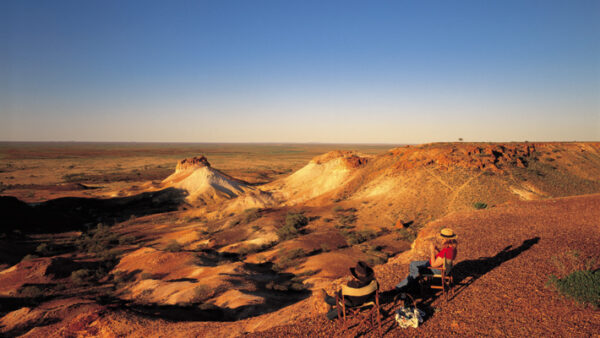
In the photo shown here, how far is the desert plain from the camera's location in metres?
6.41

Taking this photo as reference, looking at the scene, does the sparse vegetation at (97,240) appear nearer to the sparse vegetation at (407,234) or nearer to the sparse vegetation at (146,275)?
the sparse vegetation at (146,275)

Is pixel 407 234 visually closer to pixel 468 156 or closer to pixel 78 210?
pixel 468 156

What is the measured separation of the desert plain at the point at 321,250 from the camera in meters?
6.41

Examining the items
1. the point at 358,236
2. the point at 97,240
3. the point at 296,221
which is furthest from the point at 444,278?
the point at 97,240

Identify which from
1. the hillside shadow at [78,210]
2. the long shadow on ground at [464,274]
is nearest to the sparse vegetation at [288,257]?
the long shadow on ground at [464,274]

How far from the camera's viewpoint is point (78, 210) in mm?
30688

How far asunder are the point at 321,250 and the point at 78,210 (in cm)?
2947

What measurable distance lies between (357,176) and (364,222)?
1077 centimetres

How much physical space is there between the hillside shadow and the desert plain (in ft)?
0.65

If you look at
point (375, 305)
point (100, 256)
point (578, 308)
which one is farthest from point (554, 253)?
point (100, 256)

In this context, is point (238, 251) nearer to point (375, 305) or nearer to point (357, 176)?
point (375, 305)

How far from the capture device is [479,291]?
263 inches

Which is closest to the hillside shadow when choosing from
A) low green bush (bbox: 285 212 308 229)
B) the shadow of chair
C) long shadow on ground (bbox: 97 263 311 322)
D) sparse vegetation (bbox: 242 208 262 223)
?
sparse vegetation (bbox: 242 208 262 223)

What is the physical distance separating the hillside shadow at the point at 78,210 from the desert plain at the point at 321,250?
7.7 inches
